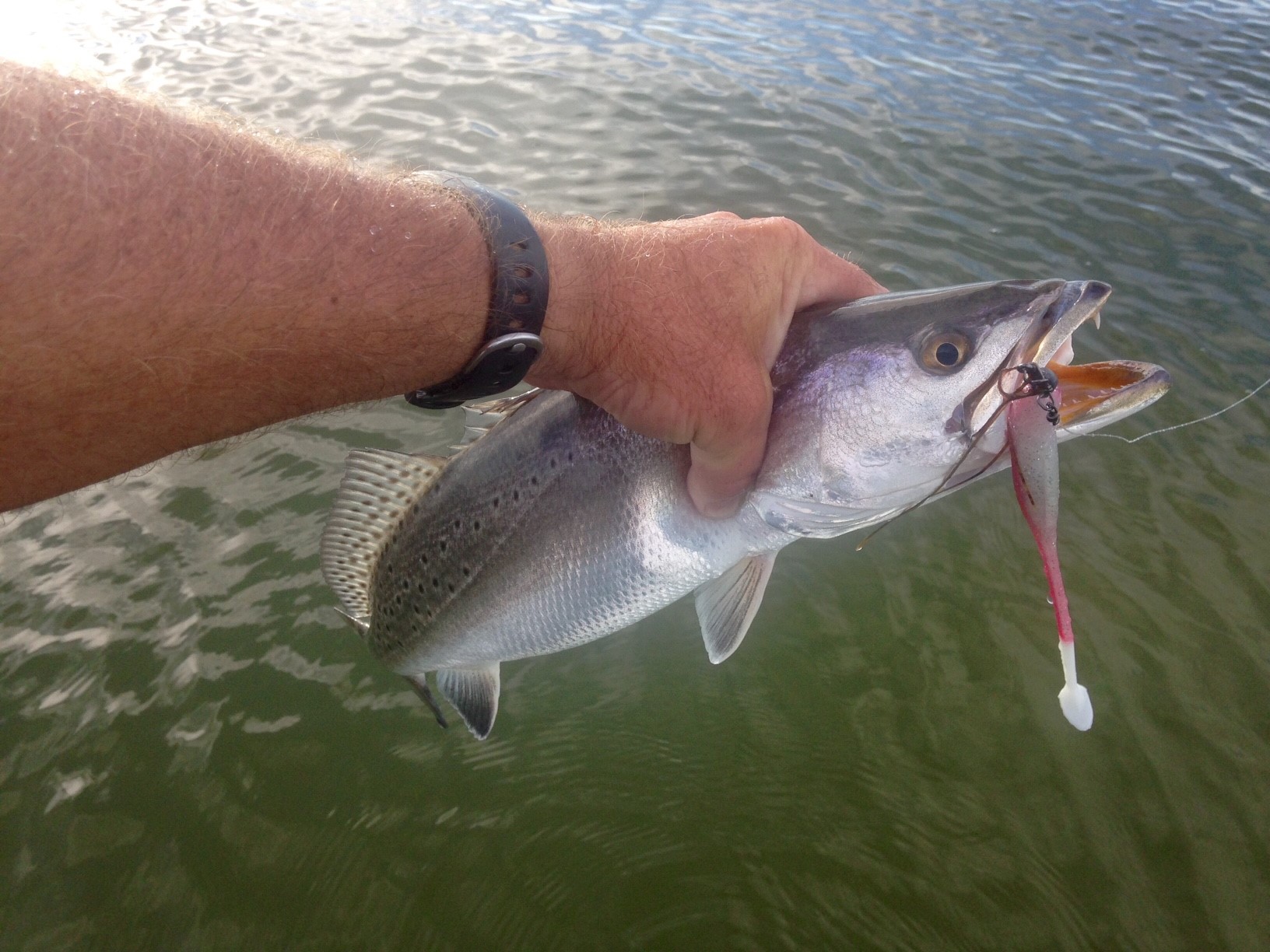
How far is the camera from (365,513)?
2725 mm

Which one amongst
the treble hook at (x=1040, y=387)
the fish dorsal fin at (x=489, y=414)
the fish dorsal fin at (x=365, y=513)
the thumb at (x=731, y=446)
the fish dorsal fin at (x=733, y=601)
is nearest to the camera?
the treble hook at (x=1040, y=387)

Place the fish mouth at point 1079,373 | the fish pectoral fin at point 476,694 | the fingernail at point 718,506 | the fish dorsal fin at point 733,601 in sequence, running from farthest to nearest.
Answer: the fish pectoral fin at point 476,694 → the fish dorsal fin at point 733,601 → the fingernail at point 718,506 → the fish mouth at point 1079,373

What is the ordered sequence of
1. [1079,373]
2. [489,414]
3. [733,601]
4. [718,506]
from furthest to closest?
[489,414]
[733,601]
[718,506]
[1079,373]

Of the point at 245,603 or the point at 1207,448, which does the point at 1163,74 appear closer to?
the point at 1207,448

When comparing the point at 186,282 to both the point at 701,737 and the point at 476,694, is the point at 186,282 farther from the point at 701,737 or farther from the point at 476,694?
the point at 701,737

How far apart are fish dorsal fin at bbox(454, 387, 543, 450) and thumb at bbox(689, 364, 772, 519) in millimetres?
Result: 655

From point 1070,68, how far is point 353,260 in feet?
36.3

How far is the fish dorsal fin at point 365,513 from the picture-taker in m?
2.66

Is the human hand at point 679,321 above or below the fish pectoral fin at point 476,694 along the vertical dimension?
above

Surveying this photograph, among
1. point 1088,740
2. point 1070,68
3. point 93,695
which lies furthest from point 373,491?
point 1070,68

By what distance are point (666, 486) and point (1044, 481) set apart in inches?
36.6

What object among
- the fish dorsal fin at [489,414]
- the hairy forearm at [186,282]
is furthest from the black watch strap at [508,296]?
the fish dorsal fin at [489,414]

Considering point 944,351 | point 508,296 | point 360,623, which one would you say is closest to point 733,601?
point 944,351

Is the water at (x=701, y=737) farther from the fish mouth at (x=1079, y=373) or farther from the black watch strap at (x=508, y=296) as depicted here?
the black watch strap at (x=508, y=296)
